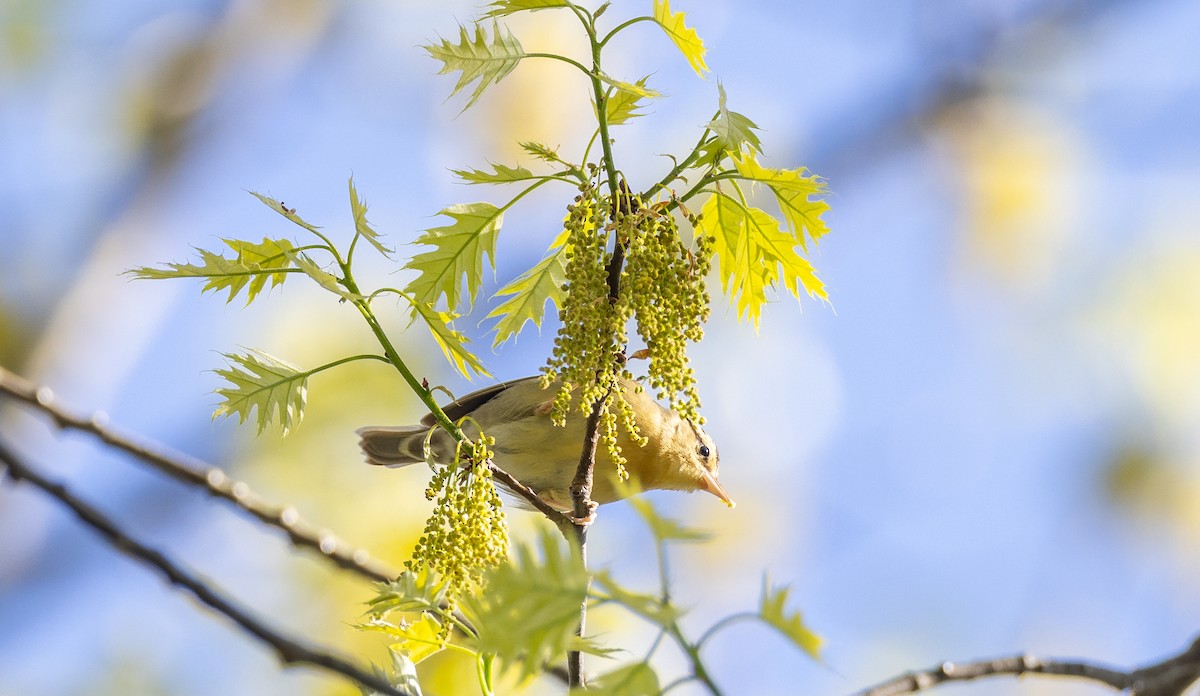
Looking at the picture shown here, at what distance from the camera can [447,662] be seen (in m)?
4.55

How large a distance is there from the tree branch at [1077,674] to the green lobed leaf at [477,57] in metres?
1.40

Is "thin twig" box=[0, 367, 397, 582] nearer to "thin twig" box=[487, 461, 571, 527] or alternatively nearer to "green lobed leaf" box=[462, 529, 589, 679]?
"thin twig" box=[487, 461, 571, 527]

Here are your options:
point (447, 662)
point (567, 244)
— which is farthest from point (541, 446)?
point (567, 244)

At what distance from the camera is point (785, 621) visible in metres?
1.82

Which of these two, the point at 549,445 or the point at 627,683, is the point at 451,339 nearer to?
the point at 627,683

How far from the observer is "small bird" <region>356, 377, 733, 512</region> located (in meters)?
4.96

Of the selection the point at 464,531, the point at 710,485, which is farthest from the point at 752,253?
the point at 710,485

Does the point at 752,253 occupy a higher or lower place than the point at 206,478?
higher

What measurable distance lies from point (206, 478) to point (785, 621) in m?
1.42

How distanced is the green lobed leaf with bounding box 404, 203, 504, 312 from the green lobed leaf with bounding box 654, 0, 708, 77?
556mm

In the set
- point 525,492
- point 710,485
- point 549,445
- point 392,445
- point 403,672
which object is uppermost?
point 710,485

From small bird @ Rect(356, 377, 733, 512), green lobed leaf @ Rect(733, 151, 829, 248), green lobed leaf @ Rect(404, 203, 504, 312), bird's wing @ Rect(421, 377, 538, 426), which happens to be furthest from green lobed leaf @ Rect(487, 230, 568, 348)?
bird's wing @ Rect(421, 377, 538, 426)

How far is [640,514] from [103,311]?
17.5 ft

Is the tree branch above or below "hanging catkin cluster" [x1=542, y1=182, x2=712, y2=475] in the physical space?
below
